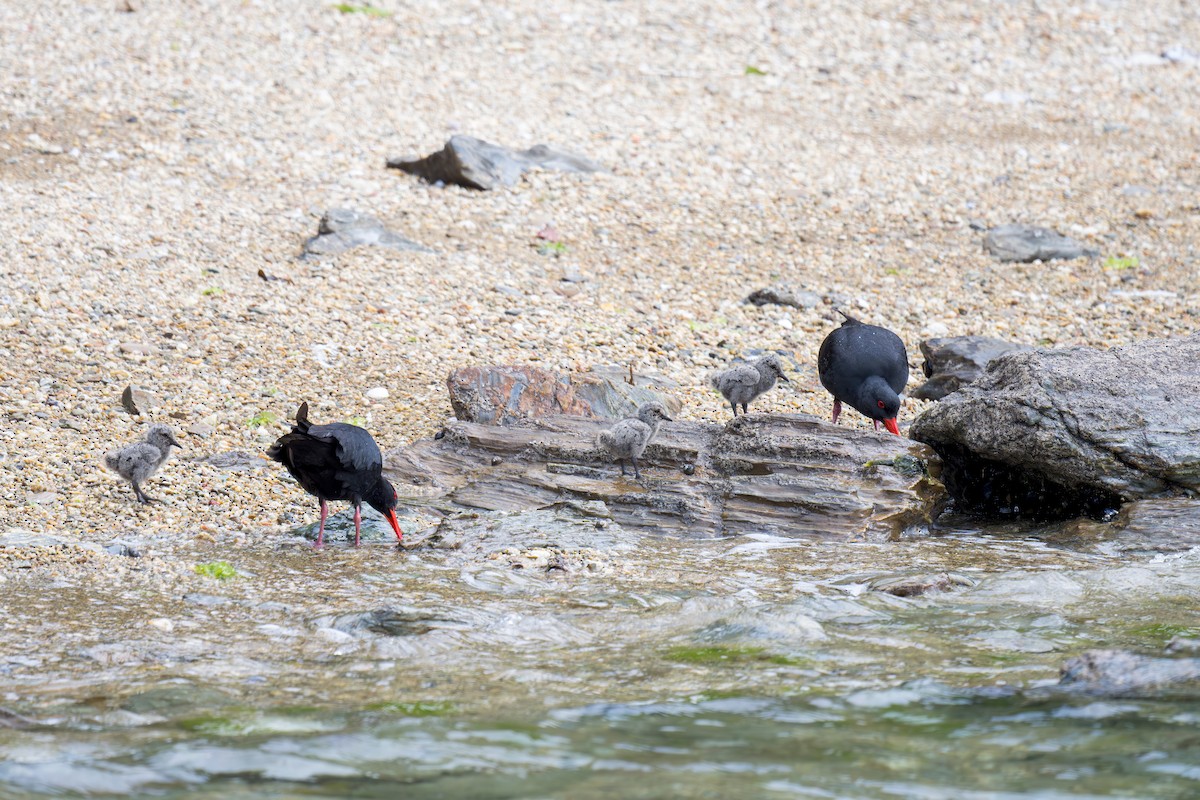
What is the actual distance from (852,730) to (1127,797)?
92 centimetres

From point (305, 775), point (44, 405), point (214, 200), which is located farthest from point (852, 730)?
point (214, 200)

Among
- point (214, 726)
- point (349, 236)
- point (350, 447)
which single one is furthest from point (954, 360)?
point (214, 726)

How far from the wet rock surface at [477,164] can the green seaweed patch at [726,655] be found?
10.3m

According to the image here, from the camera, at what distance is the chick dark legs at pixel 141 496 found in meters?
7.95

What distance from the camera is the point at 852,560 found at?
7219 millimetres

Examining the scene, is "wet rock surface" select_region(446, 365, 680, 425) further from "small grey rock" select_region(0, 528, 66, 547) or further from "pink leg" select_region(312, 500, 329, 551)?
"small grey rock" select_region(0, 528, 66, 547)

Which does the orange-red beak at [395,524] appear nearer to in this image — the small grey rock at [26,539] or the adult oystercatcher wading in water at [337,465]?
the adult oystercatcher wading in water at [337,465]

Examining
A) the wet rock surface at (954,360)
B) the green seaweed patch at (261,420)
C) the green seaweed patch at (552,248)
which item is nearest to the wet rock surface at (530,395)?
the green seaweed patch at (261,420)

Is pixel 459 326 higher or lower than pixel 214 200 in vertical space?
lower

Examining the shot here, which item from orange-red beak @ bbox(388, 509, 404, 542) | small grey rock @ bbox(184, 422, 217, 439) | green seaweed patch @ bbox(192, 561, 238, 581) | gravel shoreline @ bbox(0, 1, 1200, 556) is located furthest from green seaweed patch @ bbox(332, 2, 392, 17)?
green seaweed patch @ bbox(192, 561, 238, 581)

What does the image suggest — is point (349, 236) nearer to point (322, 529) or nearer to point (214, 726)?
point (322, 529)

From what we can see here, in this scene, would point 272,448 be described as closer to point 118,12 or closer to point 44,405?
point 44,405

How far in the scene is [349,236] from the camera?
13.3m

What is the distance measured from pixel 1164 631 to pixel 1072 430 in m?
2.29
